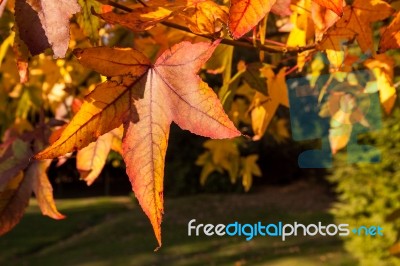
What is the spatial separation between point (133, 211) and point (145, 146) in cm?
1314

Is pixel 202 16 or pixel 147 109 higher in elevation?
pixel 202 16

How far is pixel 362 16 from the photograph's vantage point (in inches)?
37.4

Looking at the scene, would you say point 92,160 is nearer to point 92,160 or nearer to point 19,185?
point 92,160

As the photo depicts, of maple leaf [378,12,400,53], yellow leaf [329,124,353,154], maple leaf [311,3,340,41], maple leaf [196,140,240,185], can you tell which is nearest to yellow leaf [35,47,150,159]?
maple leaf [311,3,340,41]

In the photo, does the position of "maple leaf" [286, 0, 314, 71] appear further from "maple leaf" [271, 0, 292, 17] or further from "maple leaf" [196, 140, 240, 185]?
"maple leaf" [196, 140, 240, 185]

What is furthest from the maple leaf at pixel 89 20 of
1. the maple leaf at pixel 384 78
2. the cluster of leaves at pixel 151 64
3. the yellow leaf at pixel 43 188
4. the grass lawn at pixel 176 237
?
the grass lawn at pixel 176 237

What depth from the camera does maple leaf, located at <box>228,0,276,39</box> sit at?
0.63 metres

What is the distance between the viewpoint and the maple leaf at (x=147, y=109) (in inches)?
25.9

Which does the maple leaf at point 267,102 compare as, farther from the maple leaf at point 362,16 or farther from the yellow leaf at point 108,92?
the yellow leaf at point 108,92

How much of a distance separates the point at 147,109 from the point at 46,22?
14 centimetres

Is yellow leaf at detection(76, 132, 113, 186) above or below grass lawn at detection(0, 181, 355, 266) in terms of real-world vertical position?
above

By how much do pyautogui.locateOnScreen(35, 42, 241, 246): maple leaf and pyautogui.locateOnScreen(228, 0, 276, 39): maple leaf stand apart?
40mm

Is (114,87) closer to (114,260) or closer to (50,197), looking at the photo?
(50,197)
